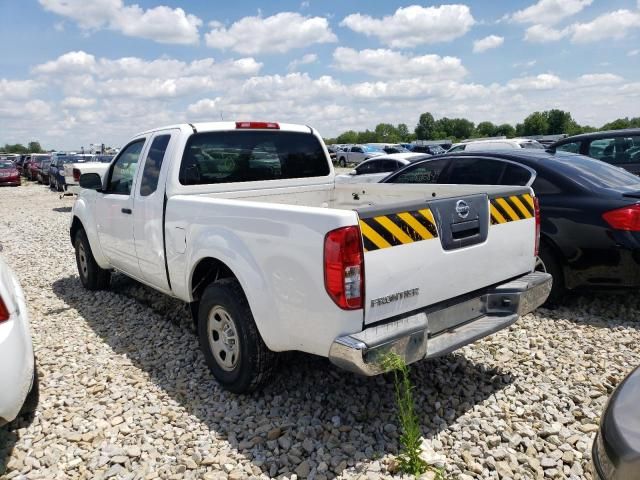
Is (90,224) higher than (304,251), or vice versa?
(304,251)

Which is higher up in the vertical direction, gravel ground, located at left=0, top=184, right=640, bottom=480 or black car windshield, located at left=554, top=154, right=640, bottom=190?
black car windshield, located at left=554, top=154, right=640, bottom=190

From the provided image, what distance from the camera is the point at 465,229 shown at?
3.27 metres

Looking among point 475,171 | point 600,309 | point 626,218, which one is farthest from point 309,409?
point 475,171

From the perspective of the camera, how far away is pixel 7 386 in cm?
279

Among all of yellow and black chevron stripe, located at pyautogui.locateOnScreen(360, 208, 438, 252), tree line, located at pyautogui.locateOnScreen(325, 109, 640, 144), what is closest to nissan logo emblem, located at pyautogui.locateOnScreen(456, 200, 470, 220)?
yellow and black chevron stripe, located at pyautogui.locateOnScreen(360, 208, 438, 252)

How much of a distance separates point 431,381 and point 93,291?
4554 mm

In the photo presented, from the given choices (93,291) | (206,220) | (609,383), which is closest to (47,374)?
(206,220)

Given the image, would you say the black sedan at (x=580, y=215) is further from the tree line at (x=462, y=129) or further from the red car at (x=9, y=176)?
the tree line at (x=462, y=129)

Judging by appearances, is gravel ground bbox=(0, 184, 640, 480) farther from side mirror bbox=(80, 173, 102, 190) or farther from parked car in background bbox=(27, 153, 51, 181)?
parked car in background bbox=(27, 153, 51, 181)

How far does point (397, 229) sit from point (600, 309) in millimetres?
3482

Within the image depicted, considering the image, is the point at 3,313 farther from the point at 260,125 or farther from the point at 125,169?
the point at 260,125

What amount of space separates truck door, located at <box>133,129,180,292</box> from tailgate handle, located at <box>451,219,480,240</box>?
239cm

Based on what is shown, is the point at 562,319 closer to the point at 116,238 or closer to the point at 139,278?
the point at 139,278

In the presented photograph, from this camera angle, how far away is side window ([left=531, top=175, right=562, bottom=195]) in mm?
5117
